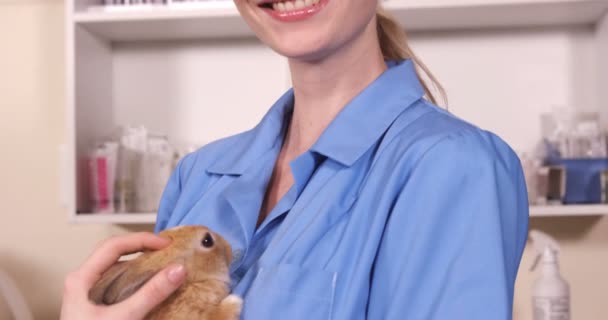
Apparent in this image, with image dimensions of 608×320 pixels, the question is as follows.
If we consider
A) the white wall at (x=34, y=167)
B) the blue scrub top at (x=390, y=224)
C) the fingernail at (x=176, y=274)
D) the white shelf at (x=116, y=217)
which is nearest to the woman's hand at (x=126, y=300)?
the fingernail at (x=176, y=274)

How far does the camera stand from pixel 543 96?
168 centimetres

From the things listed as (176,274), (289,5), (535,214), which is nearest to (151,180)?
(535,214)

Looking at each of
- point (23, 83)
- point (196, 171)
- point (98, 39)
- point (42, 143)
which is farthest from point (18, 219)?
point (196, 171)

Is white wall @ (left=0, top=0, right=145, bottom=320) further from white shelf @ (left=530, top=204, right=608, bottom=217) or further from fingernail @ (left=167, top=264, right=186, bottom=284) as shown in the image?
fingernail @ (left=167, top=264, right=186, bottom=284)

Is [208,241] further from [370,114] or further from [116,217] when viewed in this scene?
[116,217]

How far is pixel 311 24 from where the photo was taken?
2.43 ft

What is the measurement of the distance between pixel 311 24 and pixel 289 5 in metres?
0.04

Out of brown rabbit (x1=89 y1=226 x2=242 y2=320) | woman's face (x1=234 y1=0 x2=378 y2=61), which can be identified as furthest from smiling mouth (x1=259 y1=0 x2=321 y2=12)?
brown rabbit (x1=89 y1=226 x2=242 y2=320)

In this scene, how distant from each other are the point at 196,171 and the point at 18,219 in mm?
1054

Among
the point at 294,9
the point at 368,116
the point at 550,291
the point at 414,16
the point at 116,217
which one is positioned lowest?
the point at 550,291

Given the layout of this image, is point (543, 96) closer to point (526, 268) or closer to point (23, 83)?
point (526, 268)

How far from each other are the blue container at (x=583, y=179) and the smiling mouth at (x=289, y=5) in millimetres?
938

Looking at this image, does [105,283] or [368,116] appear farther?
[368,116]

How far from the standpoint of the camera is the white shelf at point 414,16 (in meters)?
1.48
